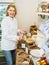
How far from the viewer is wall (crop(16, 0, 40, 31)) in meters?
3.34

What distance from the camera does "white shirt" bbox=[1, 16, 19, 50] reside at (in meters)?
2.66

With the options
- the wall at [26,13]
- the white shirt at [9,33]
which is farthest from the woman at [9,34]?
the wall at [26,13]

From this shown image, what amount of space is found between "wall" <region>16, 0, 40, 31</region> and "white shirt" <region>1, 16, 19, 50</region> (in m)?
0.61

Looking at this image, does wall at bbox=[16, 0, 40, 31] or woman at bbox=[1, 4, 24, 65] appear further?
wall at bbox=[16, 0, 40, 31]

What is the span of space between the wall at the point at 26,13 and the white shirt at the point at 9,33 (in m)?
0.61

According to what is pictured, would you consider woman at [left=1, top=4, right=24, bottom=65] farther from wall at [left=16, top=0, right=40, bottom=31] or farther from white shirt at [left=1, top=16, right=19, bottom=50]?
wall at [left=16, top=0, right=40, bottom=31]

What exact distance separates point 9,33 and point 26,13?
0.85 m

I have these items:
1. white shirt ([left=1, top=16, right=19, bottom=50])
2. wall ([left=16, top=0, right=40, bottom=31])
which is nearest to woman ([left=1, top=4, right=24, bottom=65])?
white shirt ([left=1, top=16, right=19, bottom=50])

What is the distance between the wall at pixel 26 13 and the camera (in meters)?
3.34

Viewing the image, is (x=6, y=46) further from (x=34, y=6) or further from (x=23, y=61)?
(x=34, y=6)

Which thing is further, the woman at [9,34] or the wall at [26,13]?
the wall at [26,13]

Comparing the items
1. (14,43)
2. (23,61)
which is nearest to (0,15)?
(14,43)

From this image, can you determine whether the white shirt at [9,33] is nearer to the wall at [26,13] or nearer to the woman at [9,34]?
the woman at [9,34]

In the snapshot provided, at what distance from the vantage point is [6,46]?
9.00 feet
